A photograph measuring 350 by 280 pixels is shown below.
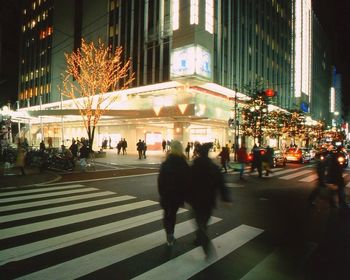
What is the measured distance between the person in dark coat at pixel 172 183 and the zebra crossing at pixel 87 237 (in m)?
0.66

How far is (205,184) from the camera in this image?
4895 millimetres

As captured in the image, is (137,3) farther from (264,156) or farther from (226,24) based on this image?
(264,156)

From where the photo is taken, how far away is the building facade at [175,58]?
33.2m

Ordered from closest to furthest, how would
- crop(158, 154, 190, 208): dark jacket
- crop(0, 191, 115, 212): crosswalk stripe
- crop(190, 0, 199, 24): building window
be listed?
crop(158, 154, 190, 208): dark jacket < crop(0, 191, 115, 212): crosswalk stripe < crop(190, 0, 199, 24): building window

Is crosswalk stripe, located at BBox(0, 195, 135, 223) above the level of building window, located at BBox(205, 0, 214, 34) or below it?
below

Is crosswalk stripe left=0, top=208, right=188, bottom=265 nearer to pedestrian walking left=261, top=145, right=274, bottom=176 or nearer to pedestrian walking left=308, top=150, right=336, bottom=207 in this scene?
pedestrian walking left=308, top=150, right=336, bottom=207

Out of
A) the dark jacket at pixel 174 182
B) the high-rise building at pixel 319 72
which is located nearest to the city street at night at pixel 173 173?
the dark jacket at pixel 174 182

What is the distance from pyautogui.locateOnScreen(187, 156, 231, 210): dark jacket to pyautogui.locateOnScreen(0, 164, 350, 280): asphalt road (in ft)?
2.81

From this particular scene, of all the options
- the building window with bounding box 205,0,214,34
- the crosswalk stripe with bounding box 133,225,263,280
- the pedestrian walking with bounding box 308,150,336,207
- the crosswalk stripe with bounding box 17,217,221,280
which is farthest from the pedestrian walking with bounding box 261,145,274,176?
the building window with bounding box 205,0,214,34

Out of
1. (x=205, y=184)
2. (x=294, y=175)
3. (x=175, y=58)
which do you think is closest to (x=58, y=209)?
(x=205, y=184)

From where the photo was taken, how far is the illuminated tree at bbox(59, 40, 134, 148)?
2958 centimetres

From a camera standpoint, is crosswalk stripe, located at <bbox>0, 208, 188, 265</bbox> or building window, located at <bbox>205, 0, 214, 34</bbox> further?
building window, located at <bbox>205, 0, 214, 34</bbox>

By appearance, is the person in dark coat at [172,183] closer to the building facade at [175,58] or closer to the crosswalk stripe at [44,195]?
the crosswalk stripe at [44,195]

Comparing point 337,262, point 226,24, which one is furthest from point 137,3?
point 337,262
